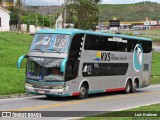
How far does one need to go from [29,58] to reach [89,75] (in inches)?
130

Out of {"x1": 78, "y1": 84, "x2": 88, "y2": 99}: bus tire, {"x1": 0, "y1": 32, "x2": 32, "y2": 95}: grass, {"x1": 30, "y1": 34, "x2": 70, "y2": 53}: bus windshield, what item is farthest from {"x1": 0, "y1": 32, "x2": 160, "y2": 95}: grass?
{"x1": 78, "y1": 84, "x2": 88, "y2": 99}: bus tire

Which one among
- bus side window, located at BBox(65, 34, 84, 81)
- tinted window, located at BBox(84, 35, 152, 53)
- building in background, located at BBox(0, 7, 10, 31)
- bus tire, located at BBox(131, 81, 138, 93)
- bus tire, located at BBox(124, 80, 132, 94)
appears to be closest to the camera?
bus side window, located at BBox(65, 34, 84, 81)

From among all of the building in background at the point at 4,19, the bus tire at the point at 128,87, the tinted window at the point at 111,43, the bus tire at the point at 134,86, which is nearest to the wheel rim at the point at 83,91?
the tinted window at the point at 111,43

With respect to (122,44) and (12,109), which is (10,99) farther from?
(122,44)

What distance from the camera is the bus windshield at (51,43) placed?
2144 centimetres

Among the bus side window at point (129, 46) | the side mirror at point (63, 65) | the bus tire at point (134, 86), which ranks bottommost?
the bus tire at point (134, 86)

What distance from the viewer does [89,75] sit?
23281 millimetres

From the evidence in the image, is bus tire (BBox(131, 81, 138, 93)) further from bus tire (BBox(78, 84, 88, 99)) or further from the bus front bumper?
the bus front bumper

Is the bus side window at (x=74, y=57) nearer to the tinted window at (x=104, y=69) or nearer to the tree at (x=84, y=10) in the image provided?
the tinted window at (x=104, y=69)

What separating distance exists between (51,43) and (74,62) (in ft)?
4.59

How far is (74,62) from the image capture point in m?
21.7

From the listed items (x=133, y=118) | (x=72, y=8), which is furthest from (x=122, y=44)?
(x=72, y=8)

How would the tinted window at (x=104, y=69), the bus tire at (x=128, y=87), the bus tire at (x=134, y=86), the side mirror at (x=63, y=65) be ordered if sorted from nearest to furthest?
the side mirror at (x=63, y=65) < the tinted window at (x=104, y=69) < the bus tire at (x=128, y=87) < the bus tire at (x=134, y=86)

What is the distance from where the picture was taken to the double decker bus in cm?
2120
